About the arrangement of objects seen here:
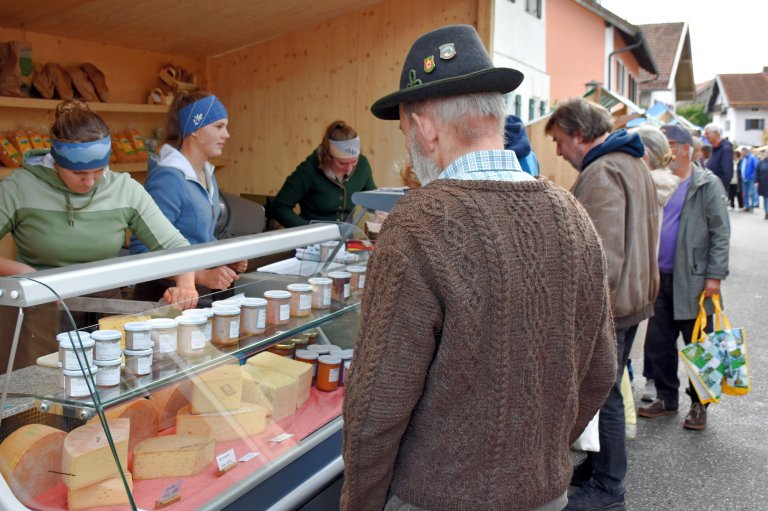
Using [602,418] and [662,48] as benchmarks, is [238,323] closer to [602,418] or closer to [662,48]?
[602,418]

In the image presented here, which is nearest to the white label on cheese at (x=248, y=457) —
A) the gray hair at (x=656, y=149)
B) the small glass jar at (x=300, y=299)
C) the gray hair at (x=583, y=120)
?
the small glass jar at (x=300, y=299)

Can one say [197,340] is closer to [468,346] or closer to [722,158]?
[468,346]

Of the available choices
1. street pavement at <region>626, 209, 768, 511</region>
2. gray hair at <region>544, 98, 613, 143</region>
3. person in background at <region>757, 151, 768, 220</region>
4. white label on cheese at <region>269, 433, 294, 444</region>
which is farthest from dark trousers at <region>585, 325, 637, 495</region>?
person in background at <region>757, 151, 768, 220</region>

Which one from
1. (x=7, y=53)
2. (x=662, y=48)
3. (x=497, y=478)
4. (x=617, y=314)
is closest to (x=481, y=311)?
(x=497, y=478)

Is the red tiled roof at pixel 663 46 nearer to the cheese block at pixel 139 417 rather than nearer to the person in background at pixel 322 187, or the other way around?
the person in background at pixel 322 187

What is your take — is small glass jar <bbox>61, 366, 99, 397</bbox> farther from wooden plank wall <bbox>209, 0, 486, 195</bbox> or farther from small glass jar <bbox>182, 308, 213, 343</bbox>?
wooden plank wall <bbox>209, 0, 486, 195</bbox>

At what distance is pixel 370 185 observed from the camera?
5.74 meters

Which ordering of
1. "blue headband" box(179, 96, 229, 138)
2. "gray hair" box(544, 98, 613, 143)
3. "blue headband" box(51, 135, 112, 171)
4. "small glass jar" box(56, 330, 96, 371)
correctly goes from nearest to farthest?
"small glass jar" box(56, 330, 96, 371), "blue headband" box(51, 135, 112, 171), "blue headband" box(179, 96, 229, 138), "gray hair" box(544, 98, 613, 143)

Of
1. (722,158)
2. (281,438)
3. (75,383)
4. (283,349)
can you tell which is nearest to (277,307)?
(283,349)

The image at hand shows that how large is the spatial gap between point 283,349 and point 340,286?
0.40m

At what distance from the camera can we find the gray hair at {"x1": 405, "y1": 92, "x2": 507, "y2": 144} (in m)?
1.60

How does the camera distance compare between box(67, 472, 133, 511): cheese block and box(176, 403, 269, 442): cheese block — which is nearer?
box(67, 472, 133, 511): cheese block

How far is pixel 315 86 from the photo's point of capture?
7324 millimetres

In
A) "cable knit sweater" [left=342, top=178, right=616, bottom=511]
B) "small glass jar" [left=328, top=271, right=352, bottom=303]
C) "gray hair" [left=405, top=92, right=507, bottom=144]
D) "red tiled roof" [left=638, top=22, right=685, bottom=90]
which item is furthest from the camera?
"red tiled roof" [left=638, top=22, right=685, bottom=90]
